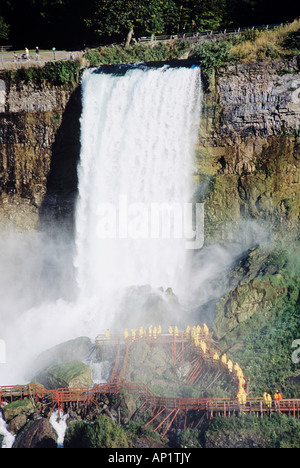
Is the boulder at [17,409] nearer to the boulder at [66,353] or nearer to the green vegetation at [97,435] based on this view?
the green vegetation at [97,435]

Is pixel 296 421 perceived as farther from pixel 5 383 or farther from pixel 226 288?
pixel 5 383

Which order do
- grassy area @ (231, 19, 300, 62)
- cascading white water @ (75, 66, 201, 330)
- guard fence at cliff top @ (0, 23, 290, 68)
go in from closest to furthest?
grassy area @ (231, 19, 300, 62)
cascading white water @ (75, 66, 201, 330)
guard fence at cliff top @ (0, 23, 290, 68)

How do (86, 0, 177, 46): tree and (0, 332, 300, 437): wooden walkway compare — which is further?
(86, 0, 177, 46): tree

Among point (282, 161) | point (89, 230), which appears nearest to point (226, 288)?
point (282, 161)

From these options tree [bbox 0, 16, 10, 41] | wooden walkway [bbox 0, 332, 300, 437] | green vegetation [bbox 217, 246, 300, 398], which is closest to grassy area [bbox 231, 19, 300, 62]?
green vegetation [bbox 217, 246, 300, 398]

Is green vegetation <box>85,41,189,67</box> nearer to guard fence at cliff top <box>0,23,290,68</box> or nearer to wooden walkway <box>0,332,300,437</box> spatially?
guard fence at cliff top <box>0,23,290,68</box>

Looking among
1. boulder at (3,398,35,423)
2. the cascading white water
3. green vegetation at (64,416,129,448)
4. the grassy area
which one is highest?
the grassy area
